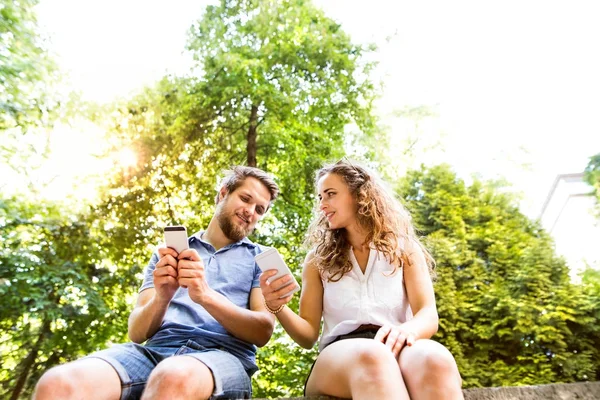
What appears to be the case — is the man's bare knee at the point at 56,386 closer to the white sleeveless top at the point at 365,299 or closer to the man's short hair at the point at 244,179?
the white sleeveless top at the point at 365,299

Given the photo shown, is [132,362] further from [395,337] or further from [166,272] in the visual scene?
[395,337]

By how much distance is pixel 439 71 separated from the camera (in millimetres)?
11344

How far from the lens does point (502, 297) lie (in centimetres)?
557

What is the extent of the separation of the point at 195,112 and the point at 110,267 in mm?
2602

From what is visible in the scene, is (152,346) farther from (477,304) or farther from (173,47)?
(173,47)

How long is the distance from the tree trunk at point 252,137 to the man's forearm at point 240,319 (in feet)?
17.2

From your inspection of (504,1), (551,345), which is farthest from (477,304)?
(504,1)

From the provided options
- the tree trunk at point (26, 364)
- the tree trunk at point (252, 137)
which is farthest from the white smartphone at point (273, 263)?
the tree trunk at point (26, 364)

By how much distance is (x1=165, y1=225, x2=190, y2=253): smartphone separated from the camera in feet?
6.03

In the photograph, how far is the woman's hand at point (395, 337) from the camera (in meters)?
1.68

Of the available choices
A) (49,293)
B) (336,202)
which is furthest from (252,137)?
(336,202)

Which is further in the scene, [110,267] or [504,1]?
[504,1]

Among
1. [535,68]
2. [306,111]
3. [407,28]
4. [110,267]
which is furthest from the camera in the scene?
[535,68]

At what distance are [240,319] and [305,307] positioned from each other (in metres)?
0.32
